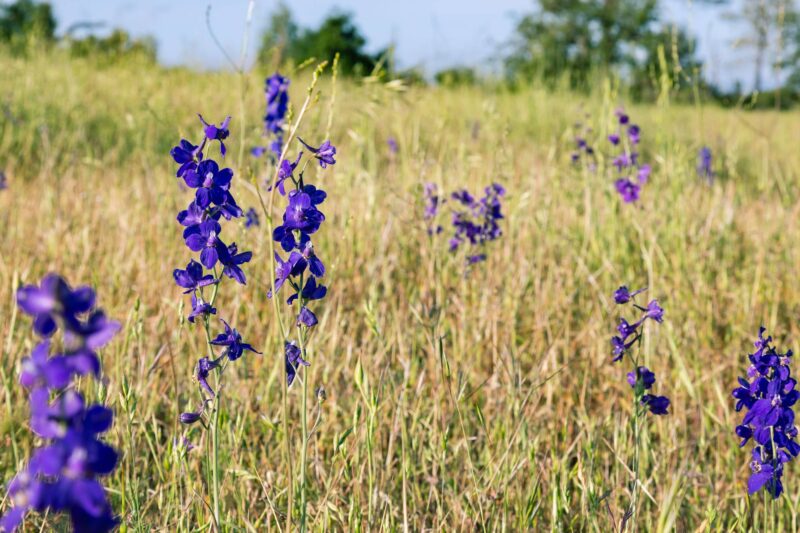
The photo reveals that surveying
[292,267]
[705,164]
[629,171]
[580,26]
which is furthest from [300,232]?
[580,26]

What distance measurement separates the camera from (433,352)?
6.75 ft

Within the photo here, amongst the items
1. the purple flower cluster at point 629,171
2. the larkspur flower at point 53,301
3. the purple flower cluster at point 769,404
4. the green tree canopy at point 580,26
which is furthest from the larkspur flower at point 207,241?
the green tree canopy at point 580,26

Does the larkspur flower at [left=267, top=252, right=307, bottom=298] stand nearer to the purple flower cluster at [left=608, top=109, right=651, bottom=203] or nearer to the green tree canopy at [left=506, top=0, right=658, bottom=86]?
the purple flower cluster at [left=608, top=109, right=651, bottom=203]

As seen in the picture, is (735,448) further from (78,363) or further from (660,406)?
(78,363)

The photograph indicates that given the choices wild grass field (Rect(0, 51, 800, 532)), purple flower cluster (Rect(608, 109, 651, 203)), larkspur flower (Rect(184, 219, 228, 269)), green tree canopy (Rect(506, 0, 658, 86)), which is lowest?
wild grass field (Rect(0, 51, 800, 532))

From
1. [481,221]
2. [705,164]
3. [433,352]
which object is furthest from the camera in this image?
[705,164]

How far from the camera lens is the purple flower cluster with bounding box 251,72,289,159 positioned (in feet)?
10.1

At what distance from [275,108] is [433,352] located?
1555 mm

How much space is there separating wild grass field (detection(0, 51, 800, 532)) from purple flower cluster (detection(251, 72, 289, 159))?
14cm

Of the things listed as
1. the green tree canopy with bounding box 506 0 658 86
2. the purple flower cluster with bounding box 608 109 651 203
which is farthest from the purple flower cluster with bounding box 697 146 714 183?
the green tree canopy with bounding box 506 0 658 86

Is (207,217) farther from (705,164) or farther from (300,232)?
(705,164)

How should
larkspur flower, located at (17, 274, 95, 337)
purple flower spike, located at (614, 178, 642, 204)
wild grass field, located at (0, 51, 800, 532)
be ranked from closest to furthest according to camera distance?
larkspur flower, located at (17, 274, 95, 337)
wild grass field, located at (0, 51, 800, 532)
purple flower spike, located at (614, 178, 642, 204)

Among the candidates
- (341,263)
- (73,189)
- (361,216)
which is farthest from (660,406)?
(73,189)

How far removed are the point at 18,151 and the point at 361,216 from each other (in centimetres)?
274
